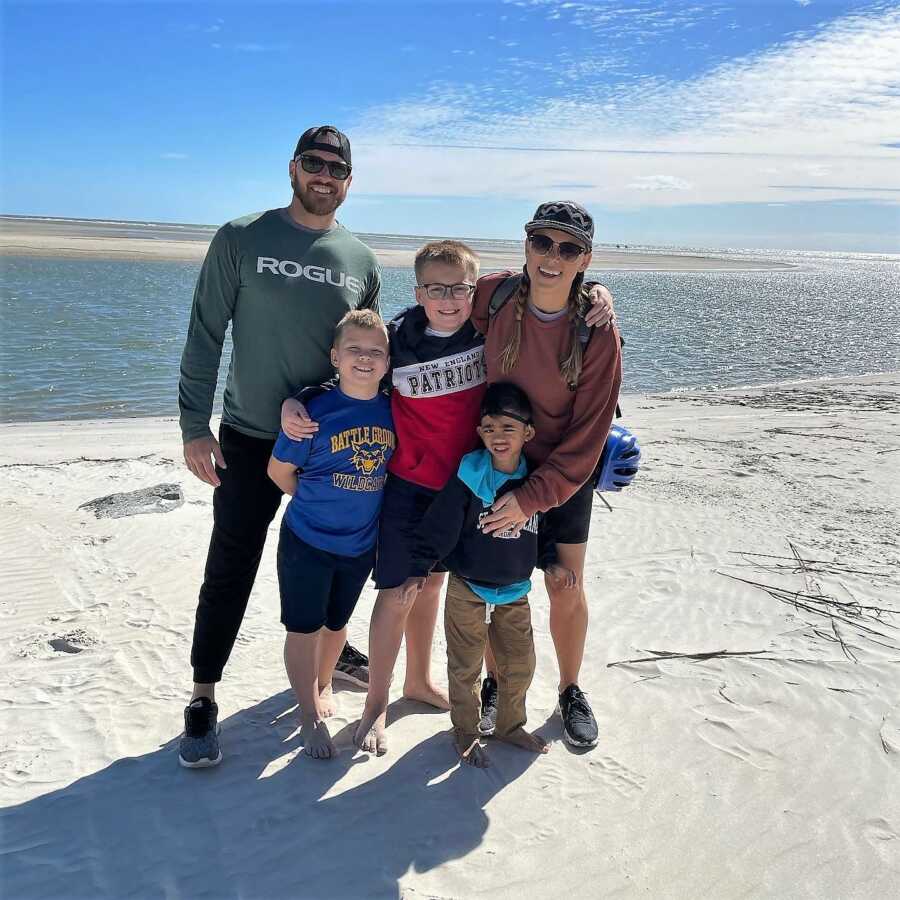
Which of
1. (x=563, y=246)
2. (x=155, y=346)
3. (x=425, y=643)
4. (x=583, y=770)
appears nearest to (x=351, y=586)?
(x=425, y=643)

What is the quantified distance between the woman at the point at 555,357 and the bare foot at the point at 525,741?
111cm

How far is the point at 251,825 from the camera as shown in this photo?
10.2 feet

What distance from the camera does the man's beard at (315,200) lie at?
3.40 m

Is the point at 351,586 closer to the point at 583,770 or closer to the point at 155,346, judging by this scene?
the point at 583,770

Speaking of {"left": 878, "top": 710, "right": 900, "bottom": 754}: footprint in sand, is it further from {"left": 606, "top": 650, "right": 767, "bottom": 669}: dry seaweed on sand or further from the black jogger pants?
the black jogger pants

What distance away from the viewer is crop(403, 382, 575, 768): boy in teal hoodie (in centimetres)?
333

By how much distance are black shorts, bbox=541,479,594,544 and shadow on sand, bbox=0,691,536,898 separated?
3.56ft

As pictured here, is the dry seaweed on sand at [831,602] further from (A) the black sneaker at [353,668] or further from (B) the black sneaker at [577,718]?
(A) the black sneaker at [353,668]

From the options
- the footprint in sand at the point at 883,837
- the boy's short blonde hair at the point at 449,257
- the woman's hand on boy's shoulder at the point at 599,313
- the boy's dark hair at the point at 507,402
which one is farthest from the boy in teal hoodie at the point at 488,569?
the footprint in sand at the point at 883,837

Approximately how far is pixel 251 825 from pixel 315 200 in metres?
2.70

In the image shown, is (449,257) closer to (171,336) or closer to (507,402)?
(507,402)

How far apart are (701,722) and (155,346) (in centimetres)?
1481

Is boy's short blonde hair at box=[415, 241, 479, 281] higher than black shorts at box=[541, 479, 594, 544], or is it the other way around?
boy's short blonde hair at box=[415, 241, 479, 281]

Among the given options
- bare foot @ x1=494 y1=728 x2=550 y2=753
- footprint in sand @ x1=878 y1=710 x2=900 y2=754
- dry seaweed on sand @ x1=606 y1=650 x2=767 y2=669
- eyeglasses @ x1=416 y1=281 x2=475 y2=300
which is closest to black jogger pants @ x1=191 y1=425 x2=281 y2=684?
eyeglasses @ x1=416 y1=281 x2=475 y2=300
